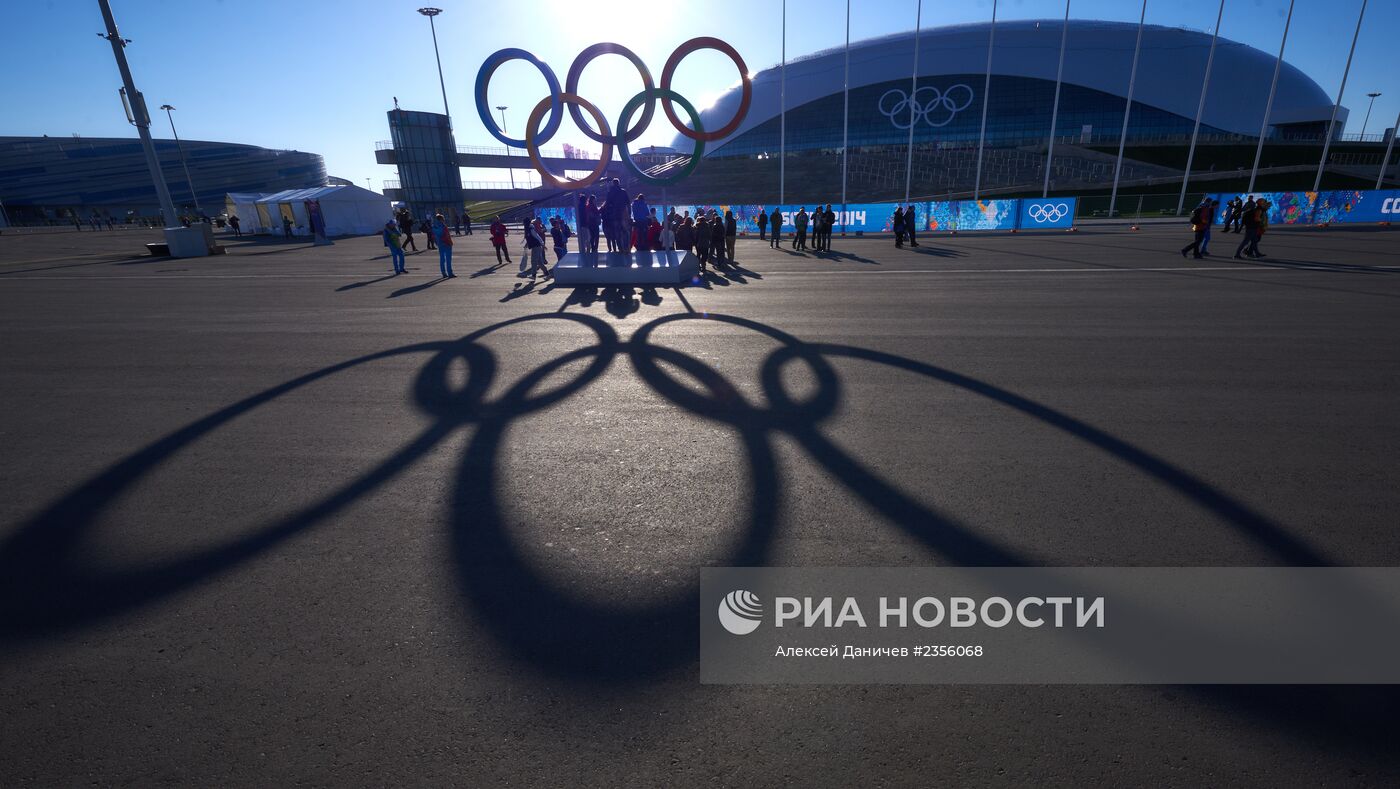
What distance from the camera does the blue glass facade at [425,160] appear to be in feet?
178

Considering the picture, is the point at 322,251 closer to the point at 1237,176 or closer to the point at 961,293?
the point at 961,293

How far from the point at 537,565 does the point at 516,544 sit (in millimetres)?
293

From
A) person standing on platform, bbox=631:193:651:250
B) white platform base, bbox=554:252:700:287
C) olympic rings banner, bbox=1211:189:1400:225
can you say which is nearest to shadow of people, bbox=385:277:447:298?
white platform base, bbox=554:252:700:287

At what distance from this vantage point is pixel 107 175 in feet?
282

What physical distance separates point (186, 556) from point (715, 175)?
60638mm

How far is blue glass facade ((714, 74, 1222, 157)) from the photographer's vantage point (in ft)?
215

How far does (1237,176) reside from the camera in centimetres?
5291

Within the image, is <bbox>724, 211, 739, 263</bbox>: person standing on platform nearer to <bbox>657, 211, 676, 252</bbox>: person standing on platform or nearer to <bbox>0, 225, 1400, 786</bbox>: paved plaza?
<bbox>657, 211, 676, 252</bbox>: person standing on platform

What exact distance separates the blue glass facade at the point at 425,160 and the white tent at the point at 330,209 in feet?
71.6

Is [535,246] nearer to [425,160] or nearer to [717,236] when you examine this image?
[717,236]

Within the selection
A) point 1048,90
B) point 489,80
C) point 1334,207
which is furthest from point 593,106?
point 1048,90

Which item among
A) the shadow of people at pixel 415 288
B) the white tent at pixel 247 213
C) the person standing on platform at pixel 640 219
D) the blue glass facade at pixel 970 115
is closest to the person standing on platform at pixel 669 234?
the person standing on platform at pixel 640 219

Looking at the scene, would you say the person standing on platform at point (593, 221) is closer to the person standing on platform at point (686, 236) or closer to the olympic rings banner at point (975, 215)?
the person standing on platform at point (686, 236)

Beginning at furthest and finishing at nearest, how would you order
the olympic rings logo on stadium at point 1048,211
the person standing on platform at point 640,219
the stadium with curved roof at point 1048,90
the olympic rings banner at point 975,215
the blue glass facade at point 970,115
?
the blue glass facade at point 970,115 < the stadium with curved roof at point 1048,90 < the olympic rings logo on stadium at point 1048,211 < the olympic rings banner at point 975,215 < the person standing on platform at point 640,219
